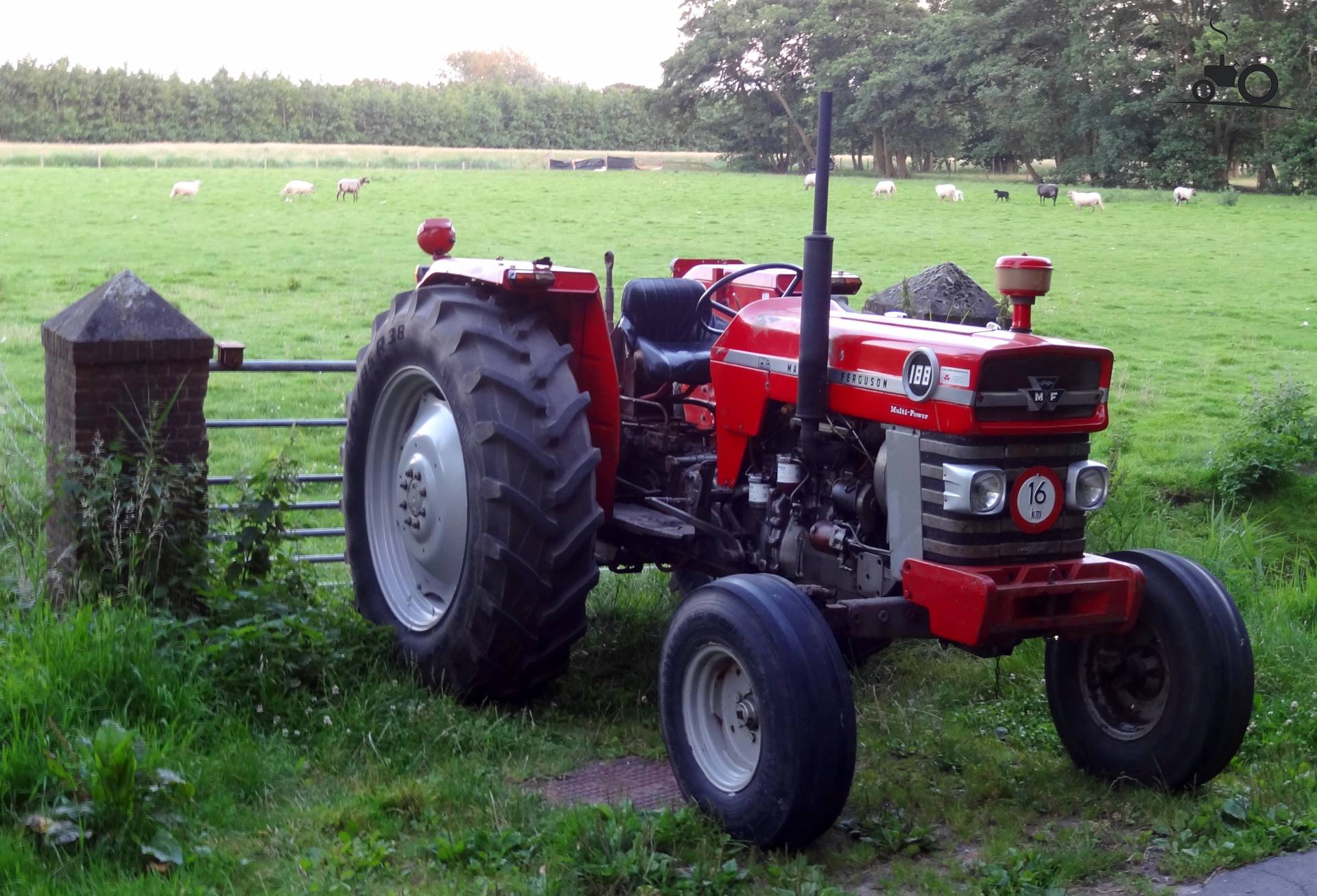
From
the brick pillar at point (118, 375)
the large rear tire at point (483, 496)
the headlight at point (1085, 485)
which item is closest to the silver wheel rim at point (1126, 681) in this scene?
the headlight at point (1085, 485)

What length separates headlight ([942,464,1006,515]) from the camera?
3736mm

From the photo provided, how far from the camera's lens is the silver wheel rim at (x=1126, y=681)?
418 centimetres

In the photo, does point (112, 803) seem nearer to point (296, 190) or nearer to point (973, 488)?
point (973, 488)

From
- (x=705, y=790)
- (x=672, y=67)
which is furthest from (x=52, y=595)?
(x=672, y=67)

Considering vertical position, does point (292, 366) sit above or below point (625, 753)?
above

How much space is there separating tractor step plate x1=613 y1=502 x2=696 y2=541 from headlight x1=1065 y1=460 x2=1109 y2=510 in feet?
4.74

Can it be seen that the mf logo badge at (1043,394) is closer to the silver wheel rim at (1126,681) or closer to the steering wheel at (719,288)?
the silver wheel rim at (1126,681)

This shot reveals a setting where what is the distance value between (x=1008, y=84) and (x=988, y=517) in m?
42.8

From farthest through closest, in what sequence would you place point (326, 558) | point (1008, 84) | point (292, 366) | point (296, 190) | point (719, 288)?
1. point (1008, 84)
2. point (296, 190)
3. point (326, 558)
4. point (292, 366)
5. point (719, 288)

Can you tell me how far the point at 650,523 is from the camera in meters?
4.98

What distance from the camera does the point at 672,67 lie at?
44.2 metres

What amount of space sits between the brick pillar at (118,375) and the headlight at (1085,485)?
10.1ft

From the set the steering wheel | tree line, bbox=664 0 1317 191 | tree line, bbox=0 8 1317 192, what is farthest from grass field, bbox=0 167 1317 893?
tree line, bbox=664 0 1317 191

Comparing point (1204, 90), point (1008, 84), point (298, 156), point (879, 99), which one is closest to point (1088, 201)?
point (879, 99)
